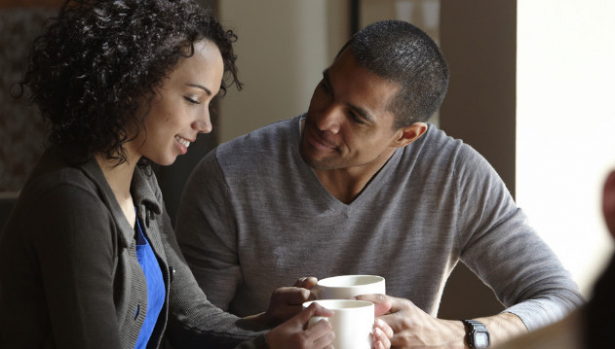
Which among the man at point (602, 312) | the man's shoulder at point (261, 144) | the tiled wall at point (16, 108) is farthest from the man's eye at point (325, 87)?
the man at point (602, 312)

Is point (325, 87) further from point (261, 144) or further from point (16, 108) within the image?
point (16, 108)

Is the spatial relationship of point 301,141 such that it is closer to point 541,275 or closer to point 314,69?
point 541,275

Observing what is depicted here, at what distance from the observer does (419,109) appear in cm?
167

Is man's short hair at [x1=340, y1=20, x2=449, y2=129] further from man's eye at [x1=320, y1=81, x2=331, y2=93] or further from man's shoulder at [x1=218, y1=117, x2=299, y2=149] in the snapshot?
man's shoulder at [x1=218, y1=117, x2=299, y2=149]

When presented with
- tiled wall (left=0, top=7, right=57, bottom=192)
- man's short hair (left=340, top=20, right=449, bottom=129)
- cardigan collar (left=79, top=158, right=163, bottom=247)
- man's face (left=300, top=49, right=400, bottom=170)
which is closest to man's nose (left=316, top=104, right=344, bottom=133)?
man's face (left=300, top=49, right=400, bottom=170)

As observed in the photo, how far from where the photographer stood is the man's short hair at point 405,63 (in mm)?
1579

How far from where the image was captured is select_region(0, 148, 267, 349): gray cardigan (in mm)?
1011

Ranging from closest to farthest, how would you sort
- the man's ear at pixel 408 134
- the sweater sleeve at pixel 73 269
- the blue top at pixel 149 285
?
the sweater sleeve at pixel 73 269, the blue top at pixel 149 285, the man's ear at pixel 408 134

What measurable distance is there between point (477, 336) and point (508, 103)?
0.86 m

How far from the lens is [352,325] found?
3.42 feet

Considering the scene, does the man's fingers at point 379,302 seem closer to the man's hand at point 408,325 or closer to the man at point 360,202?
the man's hand at point 408,325

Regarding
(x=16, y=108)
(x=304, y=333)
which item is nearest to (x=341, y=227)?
(x=304, y=333)

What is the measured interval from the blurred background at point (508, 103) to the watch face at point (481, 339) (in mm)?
623

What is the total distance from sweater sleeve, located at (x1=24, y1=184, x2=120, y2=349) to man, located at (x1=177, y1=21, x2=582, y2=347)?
587mm
